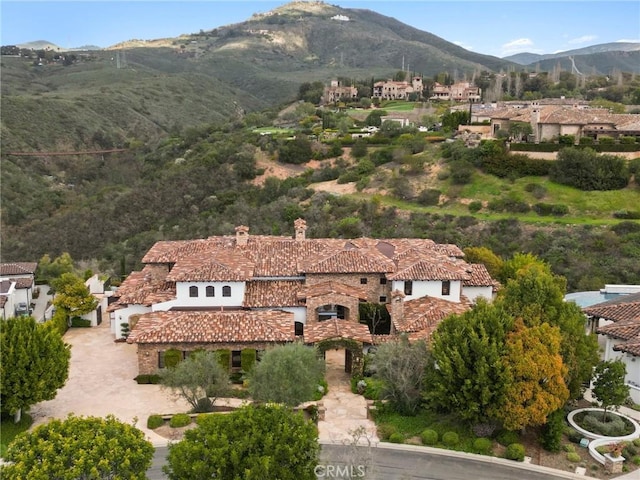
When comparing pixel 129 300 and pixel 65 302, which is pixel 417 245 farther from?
pixel 65 302

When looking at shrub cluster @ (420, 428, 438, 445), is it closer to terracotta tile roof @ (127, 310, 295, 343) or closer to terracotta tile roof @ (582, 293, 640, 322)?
terracotta tile roof @ (127, 310, 295, 343)

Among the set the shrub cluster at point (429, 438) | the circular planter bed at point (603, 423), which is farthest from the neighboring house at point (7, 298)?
the circular planter bed at point (603, 423)

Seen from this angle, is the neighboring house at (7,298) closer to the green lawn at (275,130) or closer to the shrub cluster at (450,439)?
the shrub cluster at (450,439)

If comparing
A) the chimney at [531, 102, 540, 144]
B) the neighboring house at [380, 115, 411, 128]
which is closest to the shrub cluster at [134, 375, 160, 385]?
the chimney at [531, 102, 540, 144]

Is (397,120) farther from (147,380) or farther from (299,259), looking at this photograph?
(147,380)

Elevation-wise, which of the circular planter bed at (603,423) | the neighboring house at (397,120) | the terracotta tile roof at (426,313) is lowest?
the circular planter bed at (603,423)

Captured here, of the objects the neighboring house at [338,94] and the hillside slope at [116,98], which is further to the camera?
the neighboring house at [338,94]

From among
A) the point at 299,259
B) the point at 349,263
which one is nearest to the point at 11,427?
the point at 299,259
